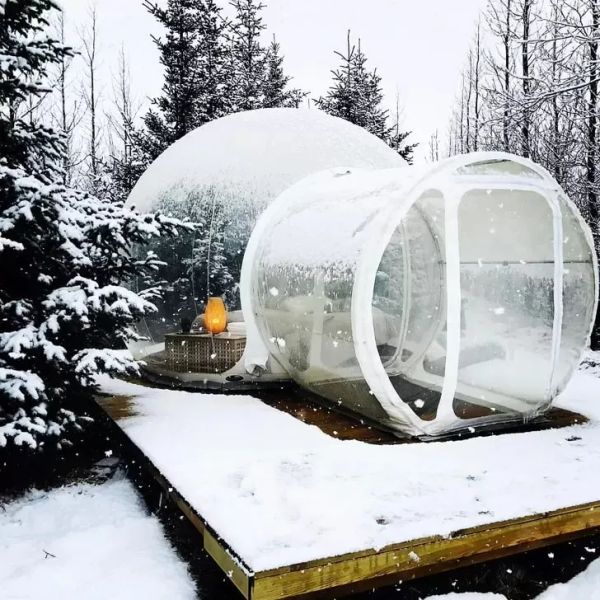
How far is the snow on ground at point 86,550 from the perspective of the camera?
110 inches

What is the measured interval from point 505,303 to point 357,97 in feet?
42.1

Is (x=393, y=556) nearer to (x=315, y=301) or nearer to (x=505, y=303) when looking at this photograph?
(x=315, y=301)

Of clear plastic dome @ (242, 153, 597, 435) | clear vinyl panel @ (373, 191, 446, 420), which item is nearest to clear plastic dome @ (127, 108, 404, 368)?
clear plastic dome @ (242, 153, 597, 435)

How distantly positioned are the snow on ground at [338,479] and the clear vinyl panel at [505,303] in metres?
→ 0.53

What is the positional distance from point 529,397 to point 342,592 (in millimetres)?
2485

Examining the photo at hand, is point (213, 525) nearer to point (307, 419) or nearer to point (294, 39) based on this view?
point (307, 419)

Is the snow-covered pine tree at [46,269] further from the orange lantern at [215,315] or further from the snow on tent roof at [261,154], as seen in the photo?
the snow on tent roof at [261,154]

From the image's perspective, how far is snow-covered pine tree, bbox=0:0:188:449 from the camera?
3.58 metres

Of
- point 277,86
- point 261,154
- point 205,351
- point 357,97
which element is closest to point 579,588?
point 205,351

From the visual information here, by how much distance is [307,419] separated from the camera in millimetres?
4395

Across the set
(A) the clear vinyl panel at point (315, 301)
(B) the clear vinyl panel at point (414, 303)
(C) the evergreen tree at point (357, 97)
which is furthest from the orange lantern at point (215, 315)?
(C) the evergreen tree at point (357, 97)

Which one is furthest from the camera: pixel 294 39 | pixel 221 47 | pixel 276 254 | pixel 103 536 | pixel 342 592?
pixel 294 39

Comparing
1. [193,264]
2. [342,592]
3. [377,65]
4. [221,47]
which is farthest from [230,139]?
[377,65]

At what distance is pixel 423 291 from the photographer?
5.62 m
